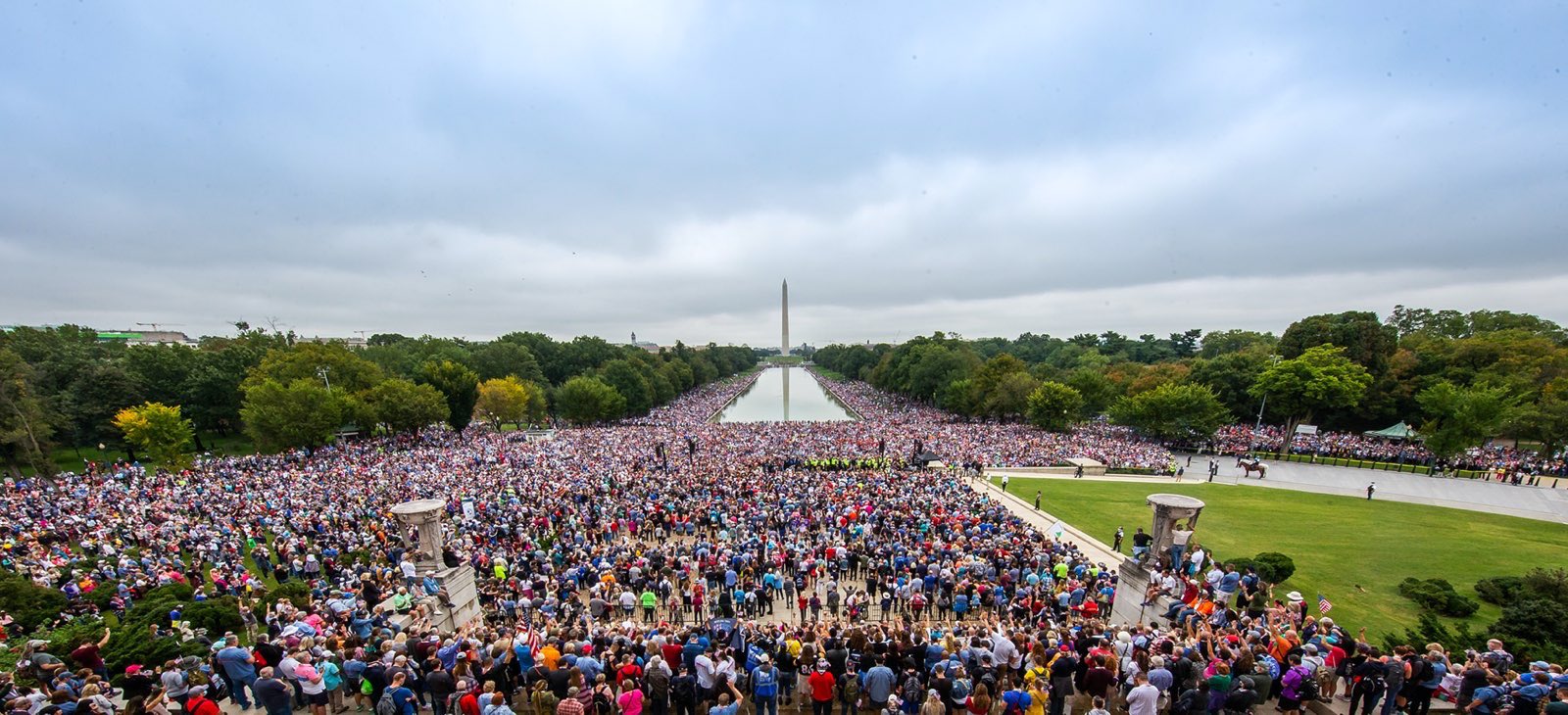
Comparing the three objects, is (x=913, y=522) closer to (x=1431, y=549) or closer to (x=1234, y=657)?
(x=1234, y=657)

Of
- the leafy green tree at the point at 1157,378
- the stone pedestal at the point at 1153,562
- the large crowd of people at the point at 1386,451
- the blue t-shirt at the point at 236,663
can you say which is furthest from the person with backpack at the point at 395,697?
the leafy green tree at the point at 1157,378

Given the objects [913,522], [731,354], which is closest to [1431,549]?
[913,522]

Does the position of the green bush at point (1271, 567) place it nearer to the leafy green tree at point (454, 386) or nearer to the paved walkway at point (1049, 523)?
the paved walkway at point (1049, 523)

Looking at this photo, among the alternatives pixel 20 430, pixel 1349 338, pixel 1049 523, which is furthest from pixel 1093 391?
pixel 20 430

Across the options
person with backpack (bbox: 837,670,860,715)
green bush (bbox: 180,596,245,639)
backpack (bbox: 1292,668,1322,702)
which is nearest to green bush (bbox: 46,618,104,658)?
green bush (bbox: 180,596,245,639)

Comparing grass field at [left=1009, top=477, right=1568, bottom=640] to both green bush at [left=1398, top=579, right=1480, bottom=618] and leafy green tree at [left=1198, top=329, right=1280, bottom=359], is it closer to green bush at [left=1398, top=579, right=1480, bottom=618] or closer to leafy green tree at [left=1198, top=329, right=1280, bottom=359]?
green bush at [left=1398, top=579, right=1480, bottom=618]
